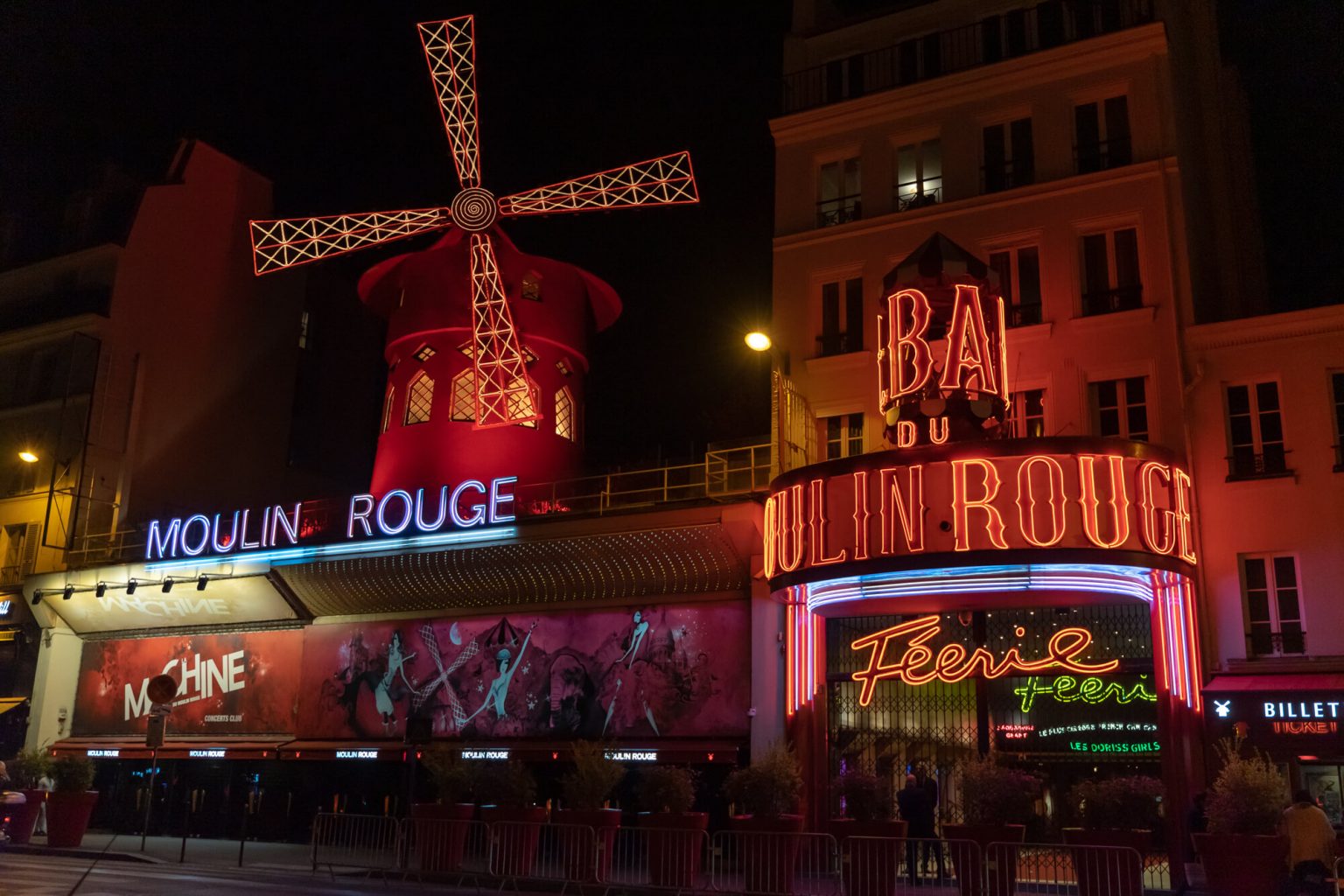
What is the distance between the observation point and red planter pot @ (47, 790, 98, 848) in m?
17.7

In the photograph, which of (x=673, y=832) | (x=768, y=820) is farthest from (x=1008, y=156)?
(x=673, y=832)

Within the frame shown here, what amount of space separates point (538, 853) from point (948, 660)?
5.63 meters

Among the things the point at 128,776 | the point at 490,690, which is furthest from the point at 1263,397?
the point at 128,776

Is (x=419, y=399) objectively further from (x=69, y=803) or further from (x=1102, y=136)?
(x=1102, y=136)

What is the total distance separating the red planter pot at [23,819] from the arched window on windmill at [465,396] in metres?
9.17

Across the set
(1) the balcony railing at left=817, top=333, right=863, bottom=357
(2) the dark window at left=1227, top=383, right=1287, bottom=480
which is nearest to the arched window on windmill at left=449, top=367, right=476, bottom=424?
(1) the balcony railing at left=817, top=333, right=863, bottom=357

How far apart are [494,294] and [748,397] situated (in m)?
6.80

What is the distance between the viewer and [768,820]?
13.0 meters

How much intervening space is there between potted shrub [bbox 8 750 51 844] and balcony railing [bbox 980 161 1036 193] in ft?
54.5

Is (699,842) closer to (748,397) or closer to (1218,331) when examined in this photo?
(1218,331)

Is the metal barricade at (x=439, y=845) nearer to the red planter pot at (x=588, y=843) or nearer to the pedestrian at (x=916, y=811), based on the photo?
the red planter pot at (x=588, y=843)

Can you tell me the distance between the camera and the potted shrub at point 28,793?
59.9 feet

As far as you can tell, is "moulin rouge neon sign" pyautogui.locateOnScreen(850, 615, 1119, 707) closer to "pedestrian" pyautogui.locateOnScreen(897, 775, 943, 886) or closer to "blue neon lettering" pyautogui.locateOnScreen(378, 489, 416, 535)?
"pedestrian" pyautogui.locateOnScreen(897, 775, 943, 886)

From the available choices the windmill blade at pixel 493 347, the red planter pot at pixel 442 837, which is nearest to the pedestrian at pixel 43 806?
the red planter pot at pixel 442 837
